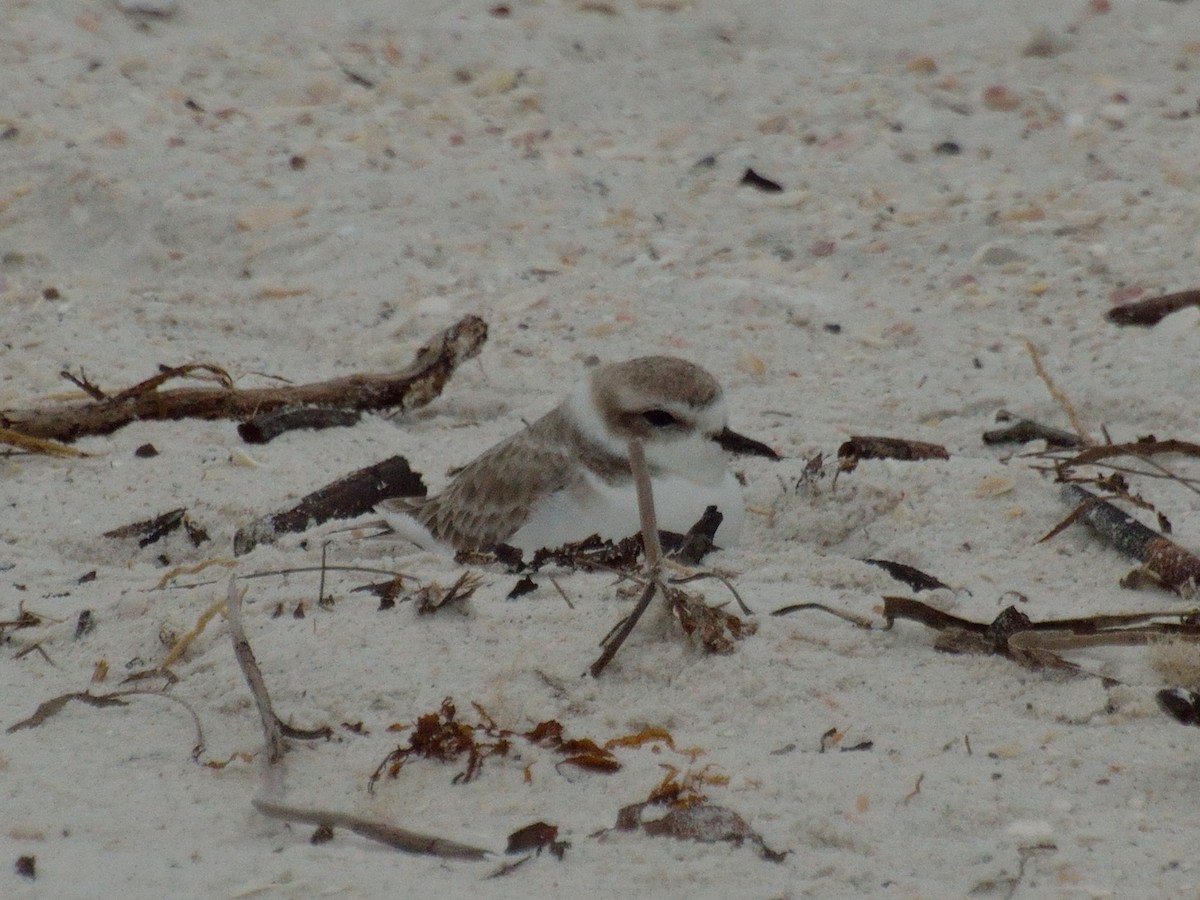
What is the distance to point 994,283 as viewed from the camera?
5.79m

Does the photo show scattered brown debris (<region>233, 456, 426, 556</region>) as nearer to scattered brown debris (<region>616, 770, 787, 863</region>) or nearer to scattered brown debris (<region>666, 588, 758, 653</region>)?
scattered brown debris (<region>666, 588, 758, 653</region>)

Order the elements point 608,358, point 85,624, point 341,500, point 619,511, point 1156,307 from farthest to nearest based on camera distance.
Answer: point 608,358, point 1156,307, point 341,500, point 619,511, point 85,624

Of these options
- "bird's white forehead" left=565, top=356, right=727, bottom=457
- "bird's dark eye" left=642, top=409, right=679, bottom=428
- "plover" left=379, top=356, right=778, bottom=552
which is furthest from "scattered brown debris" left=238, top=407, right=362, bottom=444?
"bird's dark eye" left=642, top=409, right=679, bottom=428

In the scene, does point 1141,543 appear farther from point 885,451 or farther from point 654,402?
point 654,402

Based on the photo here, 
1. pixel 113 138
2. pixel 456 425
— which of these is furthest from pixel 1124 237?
pixel 113 138

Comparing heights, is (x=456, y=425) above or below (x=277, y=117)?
below

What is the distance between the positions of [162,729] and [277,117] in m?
4.58

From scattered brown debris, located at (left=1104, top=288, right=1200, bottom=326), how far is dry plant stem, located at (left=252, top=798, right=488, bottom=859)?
3.61 meters

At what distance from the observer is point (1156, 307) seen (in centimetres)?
528

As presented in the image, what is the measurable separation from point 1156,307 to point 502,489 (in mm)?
2314

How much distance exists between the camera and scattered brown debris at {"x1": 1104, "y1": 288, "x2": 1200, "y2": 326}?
5.25m

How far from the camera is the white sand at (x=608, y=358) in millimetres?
2475

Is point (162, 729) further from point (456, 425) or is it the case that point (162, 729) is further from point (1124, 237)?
point (1124, 237)

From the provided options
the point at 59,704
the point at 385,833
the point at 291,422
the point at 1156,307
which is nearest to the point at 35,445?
the point at 291,422
